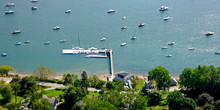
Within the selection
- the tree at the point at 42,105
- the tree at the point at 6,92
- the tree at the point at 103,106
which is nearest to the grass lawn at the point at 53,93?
the tree at the point at 6,92

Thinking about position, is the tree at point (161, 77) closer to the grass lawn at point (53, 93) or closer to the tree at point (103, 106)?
the tree at point (103, 106)

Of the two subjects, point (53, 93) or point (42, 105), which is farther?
point (53, 93)

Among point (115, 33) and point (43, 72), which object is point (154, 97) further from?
point (115, 33)

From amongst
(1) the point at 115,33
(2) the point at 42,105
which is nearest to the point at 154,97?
(2) the point at 42,105

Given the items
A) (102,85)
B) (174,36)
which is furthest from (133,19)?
(102,85)

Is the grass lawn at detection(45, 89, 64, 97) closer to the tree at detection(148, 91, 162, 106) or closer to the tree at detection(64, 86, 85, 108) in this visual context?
the tree at detection(64, 86, 85, 108)
